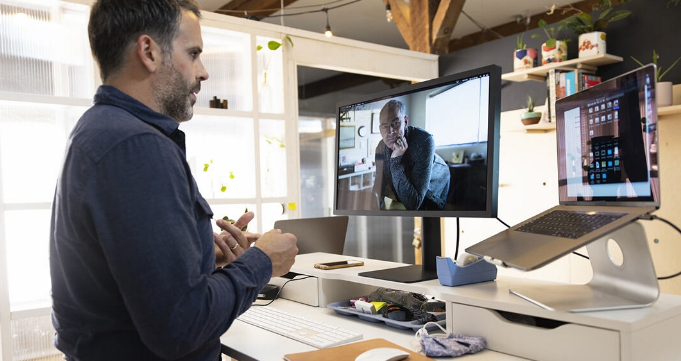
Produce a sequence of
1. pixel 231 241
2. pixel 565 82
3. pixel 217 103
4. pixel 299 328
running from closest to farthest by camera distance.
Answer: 1. pixel 231 241
2. pixel 299 328
3. pixel 217 103
4. pixel 565 82

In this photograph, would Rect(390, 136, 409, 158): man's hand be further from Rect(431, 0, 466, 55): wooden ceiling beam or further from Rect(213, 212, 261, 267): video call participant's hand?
Rect(431, 0, 466, 55): wooden ceiling beam

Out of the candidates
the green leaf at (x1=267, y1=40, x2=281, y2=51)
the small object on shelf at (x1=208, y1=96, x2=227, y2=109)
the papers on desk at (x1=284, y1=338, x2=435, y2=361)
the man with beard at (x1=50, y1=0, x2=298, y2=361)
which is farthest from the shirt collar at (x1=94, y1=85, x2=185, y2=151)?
the green leaf at (x1=267, y1=40, x2=281, y2=51)

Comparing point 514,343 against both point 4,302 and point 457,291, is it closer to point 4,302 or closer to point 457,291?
point 457,291

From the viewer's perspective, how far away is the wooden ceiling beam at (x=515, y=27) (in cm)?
539

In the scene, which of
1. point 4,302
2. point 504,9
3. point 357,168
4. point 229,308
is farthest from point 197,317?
point 504,9

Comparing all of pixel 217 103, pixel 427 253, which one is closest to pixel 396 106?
pixel 427 253

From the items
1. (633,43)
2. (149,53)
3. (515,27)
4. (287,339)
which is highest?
(515,27)

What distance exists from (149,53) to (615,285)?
110 cm

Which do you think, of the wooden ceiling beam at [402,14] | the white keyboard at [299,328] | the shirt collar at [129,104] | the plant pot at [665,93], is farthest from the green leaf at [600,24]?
the shirt collar at [129,104]

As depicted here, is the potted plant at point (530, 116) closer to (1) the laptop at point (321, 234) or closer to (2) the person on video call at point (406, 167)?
(1) the laptop at point (321, 234)

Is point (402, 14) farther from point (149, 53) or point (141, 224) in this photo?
point (141, 224)

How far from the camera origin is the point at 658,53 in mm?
3498

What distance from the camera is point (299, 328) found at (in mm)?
1516

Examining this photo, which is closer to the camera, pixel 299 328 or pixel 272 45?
pixel 299 328
